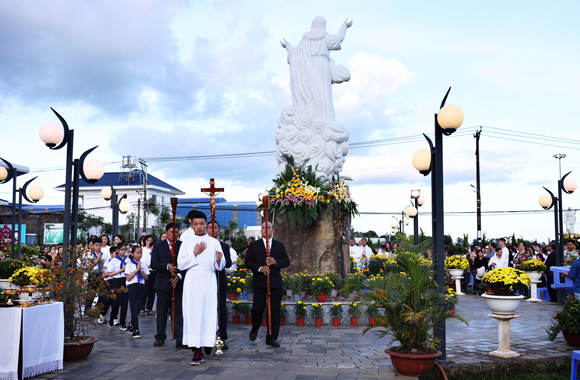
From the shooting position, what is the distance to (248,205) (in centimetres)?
6159

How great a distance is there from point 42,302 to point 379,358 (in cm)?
462

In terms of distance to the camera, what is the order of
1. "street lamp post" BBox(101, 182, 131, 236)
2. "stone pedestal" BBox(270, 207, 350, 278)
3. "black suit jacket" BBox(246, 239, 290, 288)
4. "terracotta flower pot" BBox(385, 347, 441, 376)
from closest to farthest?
"terracotta flower pot" BBox(385, 347, 441, 376)
"black suit jacket" BBox(246, 239, 290, 288)
"stone pedestal" BBox(270, 207, 350, 278)
"street lamp post" BBox(101, 182, 131, 236)

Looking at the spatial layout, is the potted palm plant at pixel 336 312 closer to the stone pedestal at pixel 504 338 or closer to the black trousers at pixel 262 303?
the black trousers at pixel 262 303

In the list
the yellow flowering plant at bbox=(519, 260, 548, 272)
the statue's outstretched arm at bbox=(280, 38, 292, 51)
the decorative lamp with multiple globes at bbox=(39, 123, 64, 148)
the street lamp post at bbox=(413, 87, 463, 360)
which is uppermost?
the statue's outstretched arm at bbox=(280, 38, 292, 51)

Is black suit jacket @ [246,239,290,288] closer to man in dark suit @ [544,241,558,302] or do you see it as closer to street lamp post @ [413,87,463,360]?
street lamp post @ [413,87,463,360]

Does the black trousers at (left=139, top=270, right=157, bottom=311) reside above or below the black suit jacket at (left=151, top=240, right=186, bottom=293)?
below

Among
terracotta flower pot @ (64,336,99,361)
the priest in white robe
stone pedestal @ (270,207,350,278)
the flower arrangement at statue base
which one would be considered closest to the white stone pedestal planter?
the flower arrangement at statue base

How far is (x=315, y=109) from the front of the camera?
42.3 ft

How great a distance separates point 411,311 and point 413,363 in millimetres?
627

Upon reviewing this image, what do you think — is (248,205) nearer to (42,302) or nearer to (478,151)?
(478,151)

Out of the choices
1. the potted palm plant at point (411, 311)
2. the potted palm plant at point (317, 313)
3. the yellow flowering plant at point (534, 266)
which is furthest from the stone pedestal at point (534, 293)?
the potted palm plant at point (411, 311)

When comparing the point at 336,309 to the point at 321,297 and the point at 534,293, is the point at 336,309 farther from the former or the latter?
the point at 534,293

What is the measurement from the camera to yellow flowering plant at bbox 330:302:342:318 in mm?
10312

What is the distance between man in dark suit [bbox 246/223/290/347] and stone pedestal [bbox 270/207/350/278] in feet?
9.95
